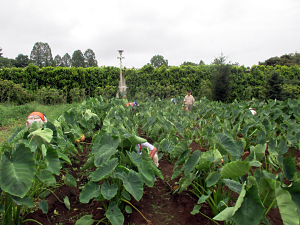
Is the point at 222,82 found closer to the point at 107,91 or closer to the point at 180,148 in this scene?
the point at 107,91

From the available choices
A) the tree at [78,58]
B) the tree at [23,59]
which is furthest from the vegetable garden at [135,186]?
the tree at [23,59]

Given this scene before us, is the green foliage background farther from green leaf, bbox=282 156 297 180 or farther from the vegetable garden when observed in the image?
green leaf, bbox=282 156 297 180

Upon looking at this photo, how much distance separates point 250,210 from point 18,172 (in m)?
1.62

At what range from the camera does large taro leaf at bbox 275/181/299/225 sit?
1.15 metres

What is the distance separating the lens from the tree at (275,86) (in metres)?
11.5

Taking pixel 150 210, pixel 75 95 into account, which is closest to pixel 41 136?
pixel 150 210

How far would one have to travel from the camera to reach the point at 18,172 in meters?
1.43

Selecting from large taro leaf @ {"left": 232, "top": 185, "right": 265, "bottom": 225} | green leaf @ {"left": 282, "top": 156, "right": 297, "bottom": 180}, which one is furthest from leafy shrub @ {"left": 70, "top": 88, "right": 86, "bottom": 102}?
large taro leaf @ {"left": 232, "top": 185, "right": 265, "bottom": 225}

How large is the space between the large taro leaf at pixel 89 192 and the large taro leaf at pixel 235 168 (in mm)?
1159

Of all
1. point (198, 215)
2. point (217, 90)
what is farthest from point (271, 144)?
point (217, 90)

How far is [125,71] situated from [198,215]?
1256 centimetres

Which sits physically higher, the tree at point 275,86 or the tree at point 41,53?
the tree at point 41,53

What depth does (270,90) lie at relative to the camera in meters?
11.7

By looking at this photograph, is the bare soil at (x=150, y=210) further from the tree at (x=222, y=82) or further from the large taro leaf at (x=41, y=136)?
the tree at (x=222, y=82)
